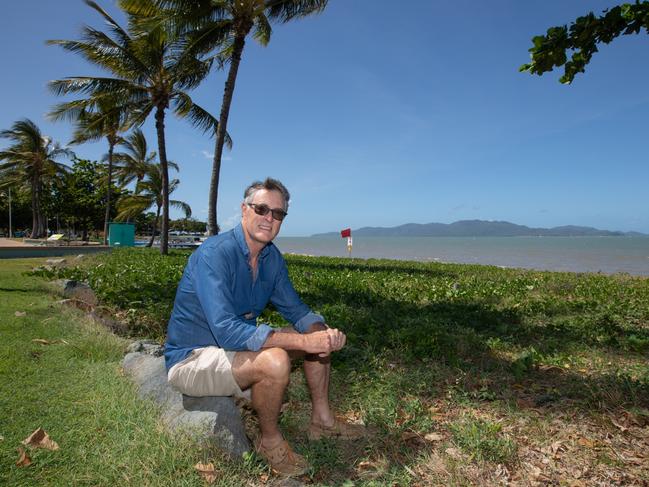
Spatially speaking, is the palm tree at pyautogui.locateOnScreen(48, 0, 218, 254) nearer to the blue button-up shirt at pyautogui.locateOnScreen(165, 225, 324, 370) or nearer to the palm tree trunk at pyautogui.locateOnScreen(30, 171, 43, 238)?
the blue button-up shirt at pyautogui.locateOnScreen(165, 225, 324, 370)

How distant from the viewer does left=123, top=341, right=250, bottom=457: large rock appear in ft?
8.89

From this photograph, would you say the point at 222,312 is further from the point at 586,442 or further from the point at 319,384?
the point at 586,442

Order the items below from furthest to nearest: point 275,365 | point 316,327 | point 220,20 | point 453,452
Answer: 1. point 220,20
2. point 316,327
3. point 453,452
4. point 275,365

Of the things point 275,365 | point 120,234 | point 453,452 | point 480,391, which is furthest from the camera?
point 120,234

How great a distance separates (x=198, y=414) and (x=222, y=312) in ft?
2.45

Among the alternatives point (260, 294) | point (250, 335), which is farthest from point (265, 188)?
point (250, 335)

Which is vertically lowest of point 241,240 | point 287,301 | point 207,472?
point 207,472

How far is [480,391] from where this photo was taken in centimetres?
381

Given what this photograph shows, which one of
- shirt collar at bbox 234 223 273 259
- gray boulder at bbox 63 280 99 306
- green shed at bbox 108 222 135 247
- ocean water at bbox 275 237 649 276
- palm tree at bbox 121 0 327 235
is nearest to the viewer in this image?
shirt collar at bbox 234 223 273 259

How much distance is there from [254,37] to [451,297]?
1480cm

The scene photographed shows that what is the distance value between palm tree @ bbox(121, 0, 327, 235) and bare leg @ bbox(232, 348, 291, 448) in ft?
44.2

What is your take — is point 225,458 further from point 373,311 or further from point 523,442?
point 373,311

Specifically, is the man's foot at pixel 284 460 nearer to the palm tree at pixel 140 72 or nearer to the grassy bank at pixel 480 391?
the grassy bank at pixel 480 391

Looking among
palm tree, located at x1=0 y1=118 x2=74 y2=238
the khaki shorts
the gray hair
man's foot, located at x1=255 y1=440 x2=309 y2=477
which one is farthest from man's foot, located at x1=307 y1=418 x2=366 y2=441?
palm tree, located at x1=0 y1=118 x2=74 y2=238
